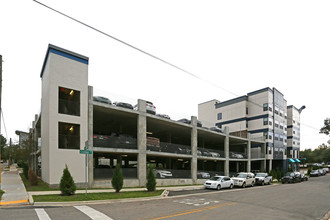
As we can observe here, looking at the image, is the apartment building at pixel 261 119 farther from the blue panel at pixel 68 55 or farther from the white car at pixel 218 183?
the blue panel at pixel 68 55

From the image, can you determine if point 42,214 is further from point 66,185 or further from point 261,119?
point 261,119

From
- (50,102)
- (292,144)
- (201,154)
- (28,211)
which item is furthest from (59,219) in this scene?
(292,144)

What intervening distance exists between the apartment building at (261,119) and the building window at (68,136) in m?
28.7

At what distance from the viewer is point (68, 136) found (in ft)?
66.8

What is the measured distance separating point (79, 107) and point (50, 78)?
3392mm

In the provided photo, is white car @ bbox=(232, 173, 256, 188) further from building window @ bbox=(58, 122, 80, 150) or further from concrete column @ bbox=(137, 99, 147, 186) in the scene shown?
building window @ bbox=(58, 122, 80, 150)

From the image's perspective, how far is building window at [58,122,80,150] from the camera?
20.1 meters

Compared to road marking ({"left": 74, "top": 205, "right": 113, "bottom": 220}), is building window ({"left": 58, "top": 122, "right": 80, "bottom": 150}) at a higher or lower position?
higher

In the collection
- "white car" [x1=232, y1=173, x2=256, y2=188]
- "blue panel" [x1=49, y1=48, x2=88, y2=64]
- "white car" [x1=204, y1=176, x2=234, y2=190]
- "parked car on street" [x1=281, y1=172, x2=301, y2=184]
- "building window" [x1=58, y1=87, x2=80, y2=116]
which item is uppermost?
"blue panel" [x1=49, y1=48, x2=88, y2=64]

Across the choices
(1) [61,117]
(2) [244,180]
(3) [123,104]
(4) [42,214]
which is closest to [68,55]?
(1) [61,117]

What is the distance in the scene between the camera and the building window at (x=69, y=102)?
2059 cm

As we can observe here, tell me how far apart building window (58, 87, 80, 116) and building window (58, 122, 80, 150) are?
1.21 metres

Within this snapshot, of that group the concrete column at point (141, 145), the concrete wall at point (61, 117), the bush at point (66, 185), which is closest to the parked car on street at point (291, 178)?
the concrete column at point (141, 145)

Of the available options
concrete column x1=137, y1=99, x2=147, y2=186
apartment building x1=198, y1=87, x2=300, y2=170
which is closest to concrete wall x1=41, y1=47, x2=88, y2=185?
concrete column x1=137, y1=99, x2=147, y2=186
